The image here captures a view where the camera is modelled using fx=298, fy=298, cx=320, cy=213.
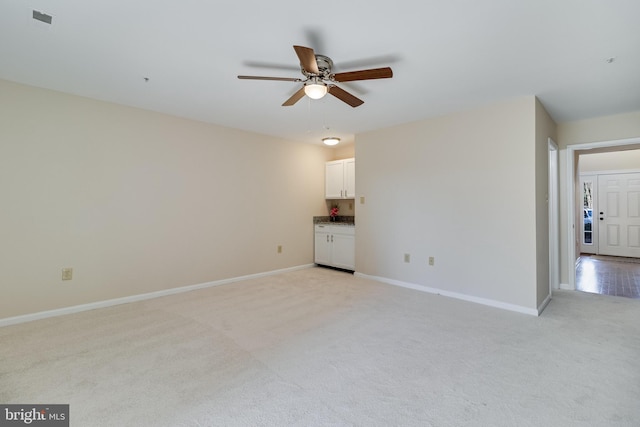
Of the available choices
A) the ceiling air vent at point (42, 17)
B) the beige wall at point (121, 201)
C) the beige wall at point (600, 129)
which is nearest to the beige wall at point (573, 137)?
the beige wall at point (600, 129)

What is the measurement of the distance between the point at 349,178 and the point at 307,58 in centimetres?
364

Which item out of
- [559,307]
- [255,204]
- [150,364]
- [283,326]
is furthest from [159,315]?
[559,307]

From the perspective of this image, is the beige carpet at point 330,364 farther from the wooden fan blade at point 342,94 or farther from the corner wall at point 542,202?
the wooden fan blade at point 342,94

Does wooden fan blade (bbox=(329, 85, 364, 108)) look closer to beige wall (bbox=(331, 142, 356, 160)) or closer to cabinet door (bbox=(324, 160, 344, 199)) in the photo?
cabinet door (bbox=(324, 160, 344, 199))

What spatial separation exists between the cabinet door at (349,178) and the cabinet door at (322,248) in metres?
0.84

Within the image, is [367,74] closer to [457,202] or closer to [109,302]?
[457,202]

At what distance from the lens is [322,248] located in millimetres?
5691

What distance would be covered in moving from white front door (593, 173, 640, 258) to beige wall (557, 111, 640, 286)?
3970 millimetres

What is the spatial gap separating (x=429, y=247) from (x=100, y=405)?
147 inches

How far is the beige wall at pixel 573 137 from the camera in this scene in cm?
387

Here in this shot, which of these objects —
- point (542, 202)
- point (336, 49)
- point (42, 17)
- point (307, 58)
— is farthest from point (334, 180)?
point (42, 17)

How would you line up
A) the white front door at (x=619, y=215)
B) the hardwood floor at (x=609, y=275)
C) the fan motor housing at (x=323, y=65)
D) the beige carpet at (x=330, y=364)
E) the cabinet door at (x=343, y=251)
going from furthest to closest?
the white front door at (x=619, y=215)
the cabinet door at (x=343, y=251)
the hardwood floor at (x=609, y=275)
the fan motor housing at (x=323, y=65)
the beige carpet at (x=330, y=364)

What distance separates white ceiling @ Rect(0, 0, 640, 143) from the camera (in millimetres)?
1894

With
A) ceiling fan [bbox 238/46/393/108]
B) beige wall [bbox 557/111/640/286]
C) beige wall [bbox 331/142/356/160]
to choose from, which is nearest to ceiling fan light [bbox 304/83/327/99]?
ceiling fan [bbox 238/46/393/108]
